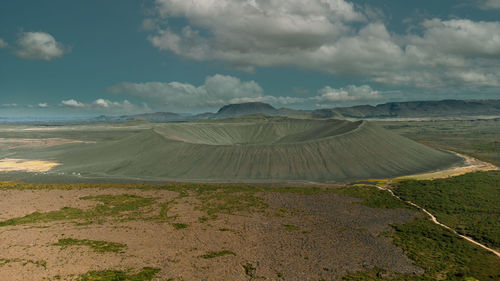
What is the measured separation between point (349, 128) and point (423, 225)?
2991 inches

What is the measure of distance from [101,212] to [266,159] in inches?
1967

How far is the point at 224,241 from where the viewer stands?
33.7 metres

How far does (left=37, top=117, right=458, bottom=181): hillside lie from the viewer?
79.2 metres

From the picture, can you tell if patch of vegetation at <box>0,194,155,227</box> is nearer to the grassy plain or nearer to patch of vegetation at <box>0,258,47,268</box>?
the grassy plain

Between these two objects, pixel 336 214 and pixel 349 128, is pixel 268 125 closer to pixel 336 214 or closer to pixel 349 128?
pixel 349 128

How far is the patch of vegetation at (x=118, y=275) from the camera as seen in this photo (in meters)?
24.5

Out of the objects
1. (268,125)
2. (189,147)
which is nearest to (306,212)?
(189,147)

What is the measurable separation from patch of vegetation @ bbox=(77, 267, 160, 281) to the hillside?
49.5 metres

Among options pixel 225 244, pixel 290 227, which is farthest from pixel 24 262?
pixel 290 227

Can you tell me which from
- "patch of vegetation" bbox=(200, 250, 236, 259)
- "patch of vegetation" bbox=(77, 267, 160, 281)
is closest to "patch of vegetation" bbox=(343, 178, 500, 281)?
"patch of vegetation" bbox=(200, 250, 236, 259)

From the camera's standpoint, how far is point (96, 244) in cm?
3184

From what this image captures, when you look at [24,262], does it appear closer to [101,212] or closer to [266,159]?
[101,212]

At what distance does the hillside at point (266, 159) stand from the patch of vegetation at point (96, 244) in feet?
145

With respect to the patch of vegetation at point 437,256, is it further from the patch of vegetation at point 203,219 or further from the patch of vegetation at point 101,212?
the patch of vegetation at point 101,212
